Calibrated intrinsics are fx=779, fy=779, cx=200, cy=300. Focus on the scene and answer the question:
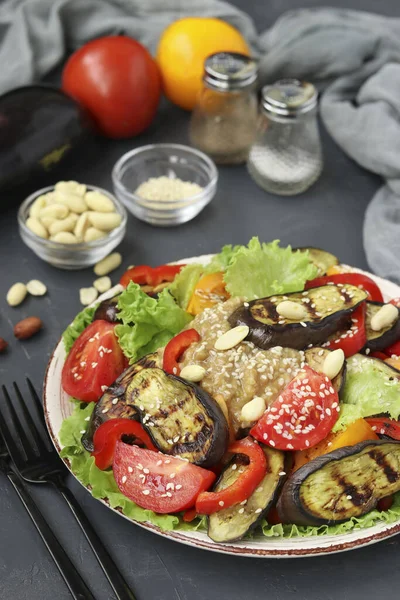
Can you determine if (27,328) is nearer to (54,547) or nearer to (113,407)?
(113,407)

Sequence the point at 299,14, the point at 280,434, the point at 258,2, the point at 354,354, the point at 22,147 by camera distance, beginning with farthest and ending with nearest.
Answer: the point at 258,2
the point at 299,14
the point at 22,147
the point at 354,354
the point at 280,434

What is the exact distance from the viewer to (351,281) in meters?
2.62

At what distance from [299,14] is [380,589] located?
3285 mm

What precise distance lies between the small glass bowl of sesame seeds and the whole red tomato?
0.23 metres

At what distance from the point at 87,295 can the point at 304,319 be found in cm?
112

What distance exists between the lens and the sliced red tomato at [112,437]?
6.87 feet

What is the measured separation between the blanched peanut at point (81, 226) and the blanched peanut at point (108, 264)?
5.6 inches

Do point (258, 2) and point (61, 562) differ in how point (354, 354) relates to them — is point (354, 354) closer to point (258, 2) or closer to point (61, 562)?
point (61, 562)

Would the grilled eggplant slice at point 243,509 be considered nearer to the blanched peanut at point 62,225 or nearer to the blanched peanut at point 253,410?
the blanched peanut at point 253,410

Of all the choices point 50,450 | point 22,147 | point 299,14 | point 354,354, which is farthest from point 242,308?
point 299,14

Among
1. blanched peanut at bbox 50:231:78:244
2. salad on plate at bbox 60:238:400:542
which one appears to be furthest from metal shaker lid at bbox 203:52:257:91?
salad on plate at bbox 60:238:400:542

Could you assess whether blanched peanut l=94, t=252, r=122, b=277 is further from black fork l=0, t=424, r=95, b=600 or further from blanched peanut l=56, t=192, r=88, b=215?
black fork l=0, t=424, r=95, b=600

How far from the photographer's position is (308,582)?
2.16m

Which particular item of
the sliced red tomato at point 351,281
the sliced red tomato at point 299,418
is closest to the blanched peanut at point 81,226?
the sliced red tomato at point 351,281
